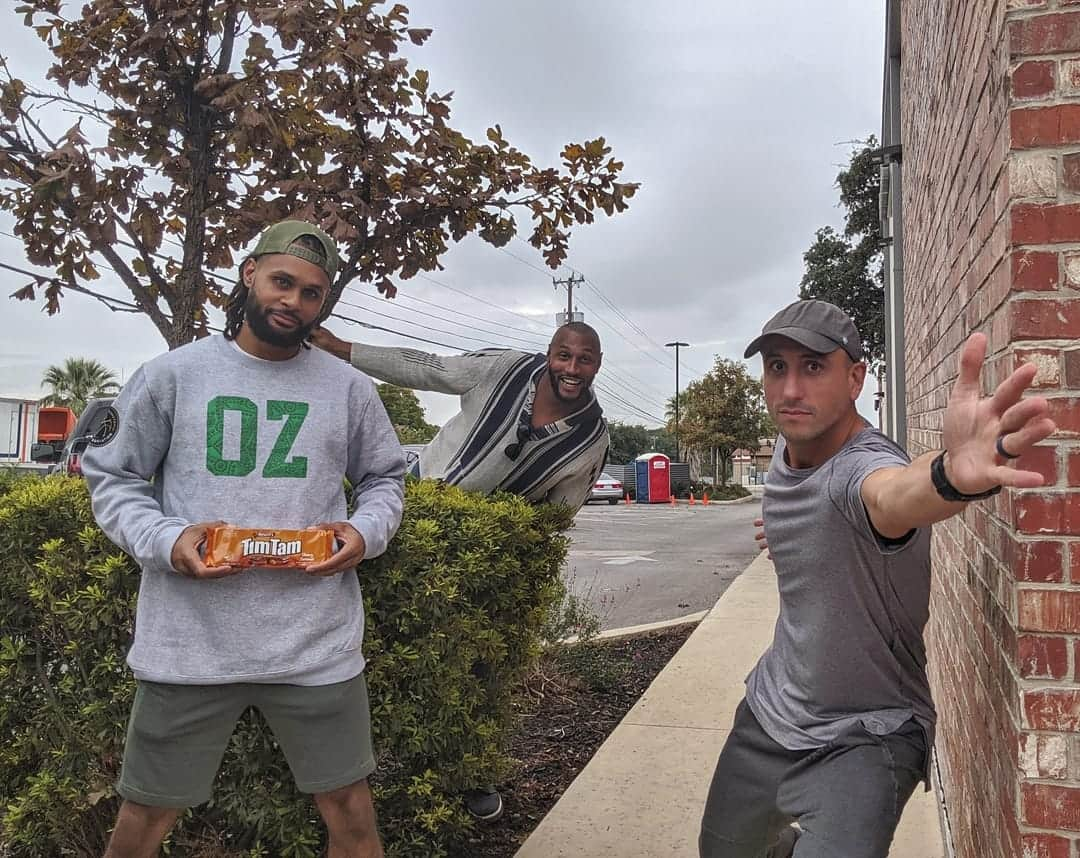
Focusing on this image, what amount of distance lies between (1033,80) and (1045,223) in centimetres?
27

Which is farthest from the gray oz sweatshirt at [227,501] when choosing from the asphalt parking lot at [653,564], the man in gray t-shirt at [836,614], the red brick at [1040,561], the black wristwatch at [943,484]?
the asphalt parking lot at [653,564]

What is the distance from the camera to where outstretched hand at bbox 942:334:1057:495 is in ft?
4.41

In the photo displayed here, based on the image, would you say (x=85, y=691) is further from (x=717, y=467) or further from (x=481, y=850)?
(x=717, y=467)

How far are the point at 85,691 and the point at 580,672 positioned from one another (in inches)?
136

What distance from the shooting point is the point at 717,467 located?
46406 millimetres

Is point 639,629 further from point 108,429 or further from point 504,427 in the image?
point 108,429

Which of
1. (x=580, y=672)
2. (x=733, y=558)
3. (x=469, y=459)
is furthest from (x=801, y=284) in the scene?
(x=469, y=459)

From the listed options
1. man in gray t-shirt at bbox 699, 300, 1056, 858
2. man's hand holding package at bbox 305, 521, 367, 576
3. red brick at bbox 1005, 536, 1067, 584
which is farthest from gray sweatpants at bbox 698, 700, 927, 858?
man's hand holding package at bbox 305, 521, 367, 576

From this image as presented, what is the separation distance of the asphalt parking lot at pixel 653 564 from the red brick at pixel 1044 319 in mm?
5860

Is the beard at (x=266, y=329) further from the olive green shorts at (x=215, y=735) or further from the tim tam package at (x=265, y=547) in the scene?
the olive green shorts at (x=215, y=735)

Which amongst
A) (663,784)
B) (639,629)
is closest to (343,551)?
(663,784)

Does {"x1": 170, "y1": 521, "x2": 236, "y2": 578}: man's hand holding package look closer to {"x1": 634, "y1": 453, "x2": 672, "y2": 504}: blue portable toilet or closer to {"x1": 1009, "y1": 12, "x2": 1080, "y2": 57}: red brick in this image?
{"x1": 1009, "y1": 12, "x2": 1080, "y2": 57}: red brick

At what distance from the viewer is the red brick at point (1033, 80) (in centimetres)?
160

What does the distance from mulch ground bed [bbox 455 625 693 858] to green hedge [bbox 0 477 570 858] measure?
57 centimetres
